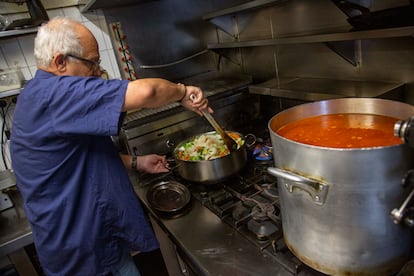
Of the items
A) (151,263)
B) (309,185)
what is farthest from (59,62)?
(151,263)

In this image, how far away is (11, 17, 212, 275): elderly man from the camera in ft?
2.50

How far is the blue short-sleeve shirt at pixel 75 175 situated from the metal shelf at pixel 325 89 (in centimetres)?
85

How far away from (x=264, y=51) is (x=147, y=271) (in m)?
1.75

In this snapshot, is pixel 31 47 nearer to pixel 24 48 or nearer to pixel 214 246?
pixel 24 48

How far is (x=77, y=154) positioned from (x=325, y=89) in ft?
3.49

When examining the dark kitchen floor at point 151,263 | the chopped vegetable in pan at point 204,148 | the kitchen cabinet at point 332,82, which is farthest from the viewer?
the dark kitchen floor at point 151,263

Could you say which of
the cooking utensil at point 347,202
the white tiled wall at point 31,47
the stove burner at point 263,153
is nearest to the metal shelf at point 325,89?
the stove burner at point 263,153

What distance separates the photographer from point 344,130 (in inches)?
25.8

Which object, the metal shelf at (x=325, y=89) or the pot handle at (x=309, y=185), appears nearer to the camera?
the pot handle at (x=309, y=185)

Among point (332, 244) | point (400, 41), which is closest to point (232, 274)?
point (332, 244)

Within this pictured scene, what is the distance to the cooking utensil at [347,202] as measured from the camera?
1.57 feet

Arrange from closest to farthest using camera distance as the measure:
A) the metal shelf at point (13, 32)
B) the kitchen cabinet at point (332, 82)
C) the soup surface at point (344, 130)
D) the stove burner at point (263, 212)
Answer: the soup surface at point (344, 130)
the stove burner at point (263, 212)
the kitchen cabinet at point (332, 82)
the metal shelf at point (13, 32)

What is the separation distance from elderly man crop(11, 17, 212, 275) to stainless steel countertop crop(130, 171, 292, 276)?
0.17m

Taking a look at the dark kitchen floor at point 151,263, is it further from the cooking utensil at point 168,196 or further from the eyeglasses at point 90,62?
the eyeglasses at point 90,62
